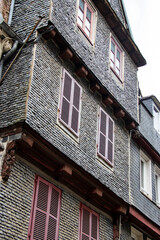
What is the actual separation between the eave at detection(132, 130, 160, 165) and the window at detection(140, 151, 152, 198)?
265mm

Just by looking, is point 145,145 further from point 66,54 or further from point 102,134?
point 66,54

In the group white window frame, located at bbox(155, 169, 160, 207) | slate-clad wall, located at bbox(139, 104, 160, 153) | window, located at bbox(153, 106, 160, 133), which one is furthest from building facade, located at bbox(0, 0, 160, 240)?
window, located at bbox(153, 106, 160, 133)

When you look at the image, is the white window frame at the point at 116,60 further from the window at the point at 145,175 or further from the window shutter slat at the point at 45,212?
the window shutter slat at the point at 45,212

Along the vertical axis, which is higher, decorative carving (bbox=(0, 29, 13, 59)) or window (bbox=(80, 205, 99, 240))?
decorative carving (bbox=(0, 29, 13, 59))

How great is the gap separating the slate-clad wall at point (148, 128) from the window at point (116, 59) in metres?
2.25

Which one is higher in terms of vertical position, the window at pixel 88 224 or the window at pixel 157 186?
the window at pixel 157 186

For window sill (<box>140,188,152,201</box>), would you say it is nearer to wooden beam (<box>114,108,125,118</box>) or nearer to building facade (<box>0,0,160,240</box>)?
building facade (<box>0,0,160,240</box>)

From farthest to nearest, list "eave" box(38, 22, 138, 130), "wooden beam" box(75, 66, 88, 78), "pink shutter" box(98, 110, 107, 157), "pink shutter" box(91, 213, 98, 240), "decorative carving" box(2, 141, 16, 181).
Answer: "pink shutter" box(98, 110, 107, 157)
"wooden beam" box(75, 66, 88, 78)
"pink shutter" box(91, 213, 98, 240)
"eave" box(38, 22, 138, 130)
"decorative carving" box(2, 141, 16, 181)

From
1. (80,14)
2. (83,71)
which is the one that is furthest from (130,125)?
(80,14)

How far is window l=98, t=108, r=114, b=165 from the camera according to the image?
13.9 metres

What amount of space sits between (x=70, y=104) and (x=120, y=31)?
5.69 m

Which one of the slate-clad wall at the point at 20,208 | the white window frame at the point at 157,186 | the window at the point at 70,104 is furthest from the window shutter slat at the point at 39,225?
the white window frame at the point at 157,186

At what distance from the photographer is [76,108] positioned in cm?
1294

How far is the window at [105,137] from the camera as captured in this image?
13930mm
